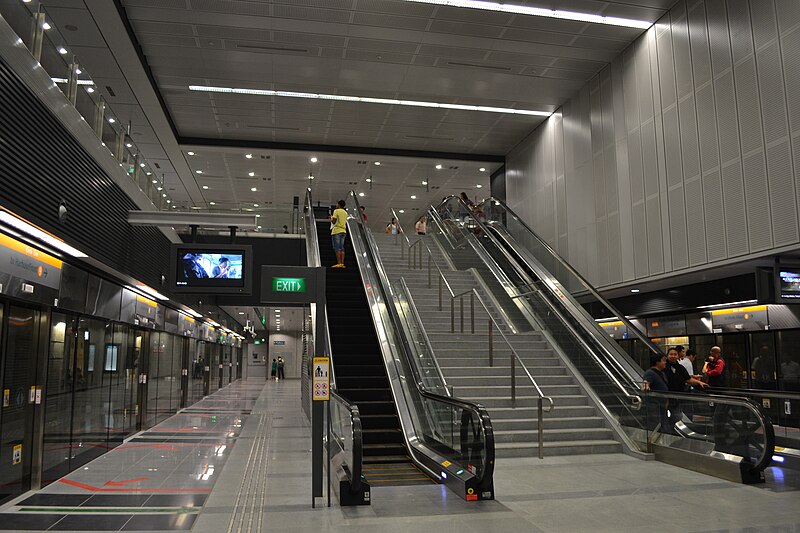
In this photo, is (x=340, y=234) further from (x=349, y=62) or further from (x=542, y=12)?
(x=542, y=12)

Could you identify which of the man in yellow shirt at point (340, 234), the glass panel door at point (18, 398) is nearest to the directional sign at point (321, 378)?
the glass panel door at point (18, 398)

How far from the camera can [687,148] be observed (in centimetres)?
1005

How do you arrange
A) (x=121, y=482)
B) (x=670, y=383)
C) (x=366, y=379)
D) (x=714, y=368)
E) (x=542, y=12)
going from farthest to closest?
(x=542, y=12), (x=366, y=379), (x=714, y=368), (x=670, y=383), (x=121, y=482)

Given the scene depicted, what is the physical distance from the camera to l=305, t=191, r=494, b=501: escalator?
607 centimetres

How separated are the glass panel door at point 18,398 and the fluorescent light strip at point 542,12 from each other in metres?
7.48

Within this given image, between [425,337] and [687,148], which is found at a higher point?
[687,148]

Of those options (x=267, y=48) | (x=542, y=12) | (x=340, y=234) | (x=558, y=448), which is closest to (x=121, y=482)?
(x=558, y=448)

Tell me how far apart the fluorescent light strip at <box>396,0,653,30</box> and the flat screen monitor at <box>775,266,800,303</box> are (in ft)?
16.6

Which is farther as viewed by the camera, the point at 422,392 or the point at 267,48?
the point at 267,48

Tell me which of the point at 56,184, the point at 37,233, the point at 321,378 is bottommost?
the point at 321,378

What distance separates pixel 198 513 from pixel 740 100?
29.0 ft

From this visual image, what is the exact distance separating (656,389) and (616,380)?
0.73 meters

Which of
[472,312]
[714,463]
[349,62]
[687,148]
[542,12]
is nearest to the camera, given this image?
[714,463]

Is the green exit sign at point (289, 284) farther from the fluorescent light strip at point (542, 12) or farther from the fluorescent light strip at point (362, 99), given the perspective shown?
the fluorescent light strip at point (362, 99)
